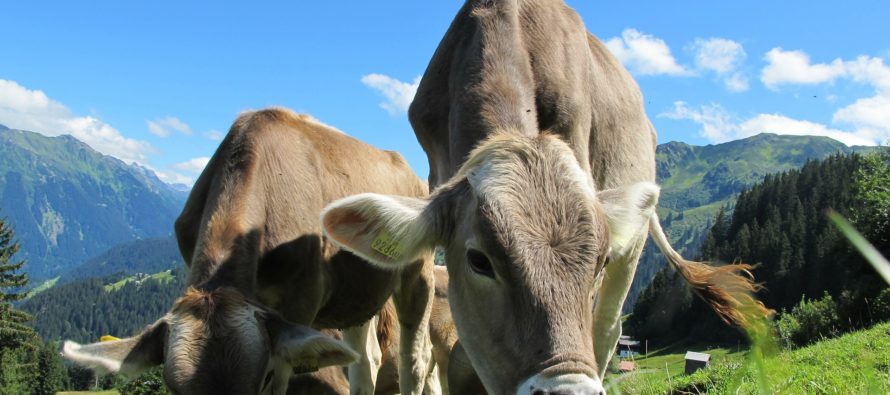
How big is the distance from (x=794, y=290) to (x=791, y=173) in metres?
30.8

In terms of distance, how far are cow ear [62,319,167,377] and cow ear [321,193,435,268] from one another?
5.04 ft

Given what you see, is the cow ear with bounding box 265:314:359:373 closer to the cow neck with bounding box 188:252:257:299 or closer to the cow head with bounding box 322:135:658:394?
the cow neck with bounding box 188:252:257:299

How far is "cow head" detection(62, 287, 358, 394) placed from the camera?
4223 mm

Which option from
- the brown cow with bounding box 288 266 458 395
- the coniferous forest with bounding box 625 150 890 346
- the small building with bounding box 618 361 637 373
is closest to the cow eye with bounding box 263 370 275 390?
the small building with bounding box 618 361 637 373

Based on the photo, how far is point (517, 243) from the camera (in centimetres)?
341

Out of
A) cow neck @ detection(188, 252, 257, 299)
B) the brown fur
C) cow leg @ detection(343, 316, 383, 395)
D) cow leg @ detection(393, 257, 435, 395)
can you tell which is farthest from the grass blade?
cow leg @ detection(343, 316, 383, 395)

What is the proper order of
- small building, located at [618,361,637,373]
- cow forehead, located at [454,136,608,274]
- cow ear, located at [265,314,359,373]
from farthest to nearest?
small building, located at [618,361,637,373]
cow ear, located at [265,314,359,373]
cow forehead, located at [454,136,608,274]

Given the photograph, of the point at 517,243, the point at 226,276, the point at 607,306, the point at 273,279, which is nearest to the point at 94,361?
the point at 226,276

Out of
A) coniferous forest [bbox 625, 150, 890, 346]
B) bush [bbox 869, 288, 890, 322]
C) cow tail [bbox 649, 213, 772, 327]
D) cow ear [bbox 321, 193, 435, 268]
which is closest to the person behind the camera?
cow ear [bbox 321, 193, 435, 268]

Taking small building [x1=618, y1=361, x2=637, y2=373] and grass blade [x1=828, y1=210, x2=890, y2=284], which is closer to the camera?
grass blade [x1=828, y1=210, x2=890, y2=284]

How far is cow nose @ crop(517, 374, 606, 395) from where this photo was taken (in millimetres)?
2910

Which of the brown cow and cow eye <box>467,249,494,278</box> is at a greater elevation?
cow eye <box>467,249,494,278</box>

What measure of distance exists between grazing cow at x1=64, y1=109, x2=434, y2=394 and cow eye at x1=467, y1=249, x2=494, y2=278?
0.69 m

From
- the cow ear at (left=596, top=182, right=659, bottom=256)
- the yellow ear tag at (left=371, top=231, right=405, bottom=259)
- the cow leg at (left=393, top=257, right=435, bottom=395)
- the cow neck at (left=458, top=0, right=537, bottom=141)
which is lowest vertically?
the cow leg at (left=393, top=257, right=435, bottom=395)
